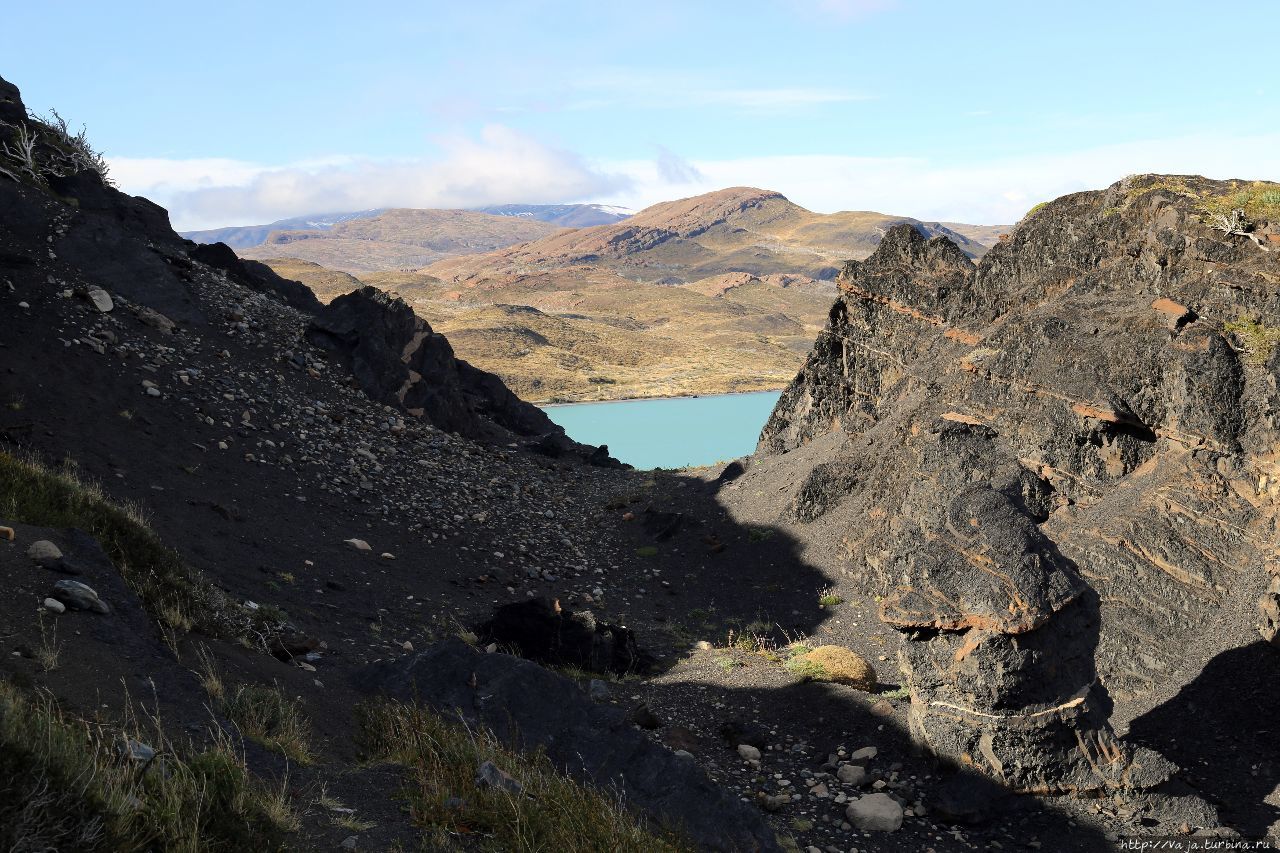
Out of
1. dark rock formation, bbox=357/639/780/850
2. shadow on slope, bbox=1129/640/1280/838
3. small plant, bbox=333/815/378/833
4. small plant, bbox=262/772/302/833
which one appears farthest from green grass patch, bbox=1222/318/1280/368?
small plant, bbox=262/772/302/833

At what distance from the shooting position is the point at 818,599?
16.6 metres

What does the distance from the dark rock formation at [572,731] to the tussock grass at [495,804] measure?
0.48m

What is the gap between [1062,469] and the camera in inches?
589

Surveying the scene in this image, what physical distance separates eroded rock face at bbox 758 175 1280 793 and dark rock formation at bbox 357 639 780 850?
10.0 ft

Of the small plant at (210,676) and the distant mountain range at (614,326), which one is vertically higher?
the distant mountain range at (614,326)

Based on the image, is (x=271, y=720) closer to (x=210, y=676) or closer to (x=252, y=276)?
(x=210, y=676)

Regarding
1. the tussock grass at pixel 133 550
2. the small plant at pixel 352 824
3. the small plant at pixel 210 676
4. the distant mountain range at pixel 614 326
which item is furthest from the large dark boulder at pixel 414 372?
the distant mountain range at pixel 614 326

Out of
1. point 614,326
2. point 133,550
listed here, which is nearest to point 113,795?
point 133,550

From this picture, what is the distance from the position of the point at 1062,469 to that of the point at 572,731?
35.2ft

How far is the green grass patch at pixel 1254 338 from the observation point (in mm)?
13087

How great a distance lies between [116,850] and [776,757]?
727cm

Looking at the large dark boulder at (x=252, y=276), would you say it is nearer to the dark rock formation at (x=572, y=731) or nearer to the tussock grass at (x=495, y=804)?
the dark rock formation at (x=572, y=731)

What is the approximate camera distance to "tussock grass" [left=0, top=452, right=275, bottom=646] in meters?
8.38

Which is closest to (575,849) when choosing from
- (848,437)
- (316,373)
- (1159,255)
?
(1159,255)
